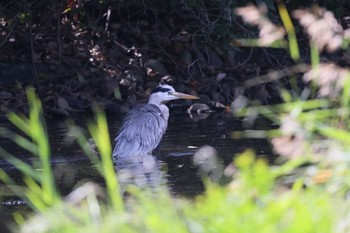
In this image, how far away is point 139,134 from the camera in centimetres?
1262

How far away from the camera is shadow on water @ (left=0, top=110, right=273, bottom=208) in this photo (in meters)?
9.63

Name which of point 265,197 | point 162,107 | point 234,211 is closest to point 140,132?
point 162,107

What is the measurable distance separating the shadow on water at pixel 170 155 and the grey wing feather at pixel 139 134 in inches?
7.4

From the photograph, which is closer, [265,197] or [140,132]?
[265,197]

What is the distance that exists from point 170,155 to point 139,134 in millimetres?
1014

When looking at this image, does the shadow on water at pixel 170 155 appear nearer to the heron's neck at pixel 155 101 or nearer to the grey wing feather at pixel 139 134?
the grey wing feather at pixel 139 134

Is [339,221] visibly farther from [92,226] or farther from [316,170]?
[92,226]

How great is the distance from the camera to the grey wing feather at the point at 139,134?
487 inches

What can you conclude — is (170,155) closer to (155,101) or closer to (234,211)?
(155,101)

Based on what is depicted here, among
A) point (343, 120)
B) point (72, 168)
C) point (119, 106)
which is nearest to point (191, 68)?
point (119, 106)

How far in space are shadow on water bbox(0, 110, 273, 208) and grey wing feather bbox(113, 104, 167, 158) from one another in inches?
7.4

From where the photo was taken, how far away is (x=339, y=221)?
4.41 metres

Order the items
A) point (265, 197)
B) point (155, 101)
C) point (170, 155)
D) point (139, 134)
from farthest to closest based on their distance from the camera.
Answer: point (155, 101) < point (139, 134) < point (170, 155) < point (265, 197)

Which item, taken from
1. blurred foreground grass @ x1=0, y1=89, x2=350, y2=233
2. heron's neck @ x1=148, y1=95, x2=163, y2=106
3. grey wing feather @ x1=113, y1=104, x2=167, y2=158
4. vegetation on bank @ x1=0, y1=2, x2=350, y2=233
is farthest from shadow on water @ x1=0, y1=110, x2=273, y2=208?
blurred foreground grass @ x1=0, y1=89, x2=350, y2=233
